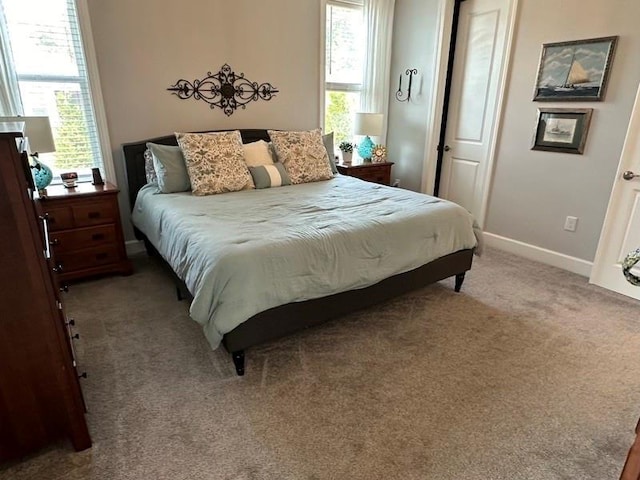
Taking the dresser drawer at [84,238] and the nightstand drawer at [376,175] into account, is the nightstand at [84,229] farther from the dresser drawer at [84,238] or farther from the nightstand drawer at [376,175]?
the nightstand drawer at [376,175]

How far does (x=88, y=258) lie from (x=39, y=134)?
3.06 feet

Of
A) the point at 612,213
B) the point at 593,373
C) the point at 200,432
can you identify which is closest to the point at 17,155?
the point at 200,432

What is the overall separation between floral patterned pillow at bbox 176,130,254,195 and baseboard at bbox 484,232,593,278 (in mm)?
2578

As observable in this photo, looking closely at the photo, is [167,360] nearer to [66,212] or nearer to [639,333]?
[66,212]

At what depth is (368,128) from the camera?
4.27 metres

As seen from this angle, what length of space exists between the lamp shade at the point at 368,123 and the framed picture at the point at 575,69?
152 centimetres

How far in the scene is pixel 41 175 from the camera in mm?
2738

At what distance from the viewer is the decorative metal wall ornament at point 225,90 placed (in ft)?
11.5

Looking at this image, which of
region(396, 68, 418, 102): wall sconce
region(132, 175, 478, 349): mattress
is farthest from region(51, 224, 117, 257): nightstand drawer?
region(396, 68, 418, 102): wall sconce

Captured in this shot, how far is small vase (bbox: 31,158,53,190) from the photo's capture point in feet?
8.86

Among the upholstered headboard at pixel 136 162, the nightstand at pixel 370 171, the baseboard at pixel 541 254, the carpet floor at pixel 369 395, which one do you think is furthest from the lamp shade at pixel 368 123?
the carpet floor at pixel 369 395

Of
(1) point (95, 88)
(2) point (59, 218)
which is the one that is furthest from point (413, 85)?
(2) point (59, 218)

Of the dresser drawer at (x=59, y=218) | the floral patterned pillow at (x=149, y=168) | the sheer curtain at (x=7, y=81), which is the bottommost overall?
the dresser drawer at (x=59, y=218)

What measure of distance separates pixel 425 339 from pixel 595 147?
2.21m
